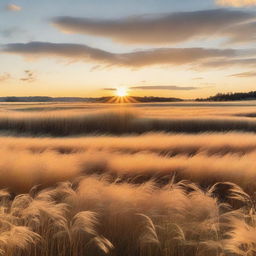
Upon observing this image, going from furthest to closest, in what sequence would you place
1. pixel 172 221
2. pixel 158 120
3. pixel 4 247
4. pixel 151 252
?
pixel 158 120, pixel 172 221, pixel 151 252, pixel 4 247

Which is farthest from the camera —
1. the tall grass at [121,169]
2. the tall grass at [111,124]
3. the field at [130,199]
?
the tall grass at [111,124]

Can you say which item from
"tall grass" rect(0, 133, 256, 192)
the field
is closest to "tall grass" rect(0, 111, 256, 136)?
the field

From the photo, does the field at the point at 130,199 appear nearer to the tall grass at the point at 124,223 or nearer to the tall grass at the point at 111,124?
the tall grass at the point at 124,223

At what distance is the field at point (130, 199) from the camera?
197 inches

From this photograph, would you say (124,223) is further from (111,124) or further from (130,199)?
(111,124)

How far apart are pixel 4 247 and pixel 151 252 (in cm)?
175

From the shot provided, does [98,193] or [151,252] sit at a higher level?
[98,193]

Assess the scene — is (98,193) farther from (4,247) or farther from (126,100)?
(126,100)

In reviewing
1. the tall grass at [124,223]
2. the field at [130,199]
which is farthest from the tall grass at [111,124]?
the tall grass at [124,223]

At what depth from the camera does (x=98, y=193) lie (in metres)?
6.38

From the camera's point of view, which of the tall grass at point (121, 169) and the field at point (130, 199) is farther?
the tall grass at point (121, 169)

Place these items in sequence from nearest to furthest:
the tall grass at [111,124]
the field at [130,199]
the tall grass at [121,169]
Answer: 1. the field at [130,199]
2. the tall grass at [121,169]
3. the tall grass at [111,124]

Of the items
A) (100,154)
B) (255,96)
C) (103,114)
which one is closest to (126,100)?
(255,96)

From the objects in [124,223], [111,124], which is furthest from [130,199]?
[111,124]
